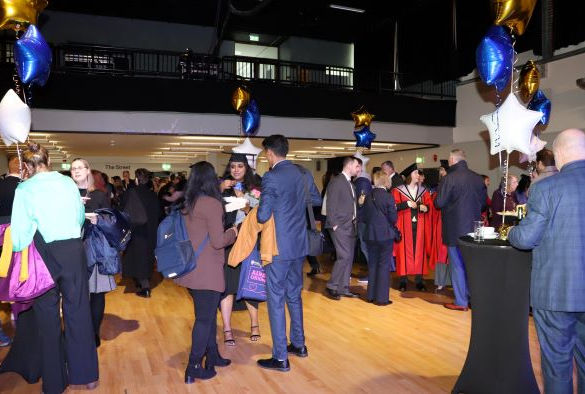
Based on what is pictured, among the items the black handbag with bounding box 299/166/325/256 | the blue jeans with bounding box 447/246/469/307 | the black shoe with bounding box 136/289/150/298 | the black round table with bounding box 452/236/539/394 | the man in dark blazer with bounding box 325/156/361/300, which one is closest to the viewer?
the black round table with bounding box 452/236/539/394

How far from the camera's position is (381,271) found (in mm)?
5395

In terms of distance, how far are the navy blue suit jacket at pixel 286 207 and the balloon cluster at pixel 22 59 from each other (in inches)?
87.0

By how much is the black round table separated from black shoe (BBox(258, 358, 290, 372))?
1.27 m

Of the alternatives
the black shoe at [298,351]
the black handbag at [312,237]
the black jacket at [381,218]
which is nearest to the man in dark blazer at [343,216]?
the black jacket at [381,218]

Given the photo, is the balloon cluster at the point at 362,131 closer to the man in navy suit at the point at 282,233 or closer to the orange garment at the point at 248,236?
the man in navy suit at the point at 282,233

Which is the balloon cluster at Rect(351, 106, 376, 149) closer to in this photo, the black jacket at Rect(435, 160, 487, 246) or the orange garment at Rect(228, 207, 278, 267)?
the black jacket at Rect(435, 160, 487, 246)

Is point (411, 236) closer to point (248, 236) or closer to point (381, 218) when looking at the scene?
point (381, 218)

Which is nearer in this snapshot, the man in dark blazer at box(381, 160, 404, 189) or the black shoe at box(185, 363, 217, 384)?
the black shoe at box(185, 363, 217, 384)

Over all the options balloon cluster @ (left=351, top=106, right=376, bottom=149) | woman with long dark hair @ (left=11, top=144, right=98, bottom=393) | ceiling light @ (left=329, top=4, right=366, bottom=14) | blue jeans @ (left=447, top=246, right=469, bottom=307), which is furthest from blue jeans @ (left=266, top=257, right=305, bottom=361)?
ceiling light @ (left=329, top=4, right=366, bottom=14)

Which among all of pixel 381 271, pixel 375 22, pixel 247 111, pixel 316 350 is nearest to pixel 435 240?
pixel 381 271

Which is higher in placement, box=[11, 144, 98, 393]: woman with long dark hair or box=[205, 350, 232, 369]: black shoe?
box=[11, 144, 98, 393]: woman with long dark hair

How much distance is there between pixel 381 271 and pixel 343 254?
1.56 ft

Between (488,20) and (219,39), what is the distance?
8.46 metres

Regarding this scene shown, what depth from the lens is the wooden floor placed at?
324 cm
